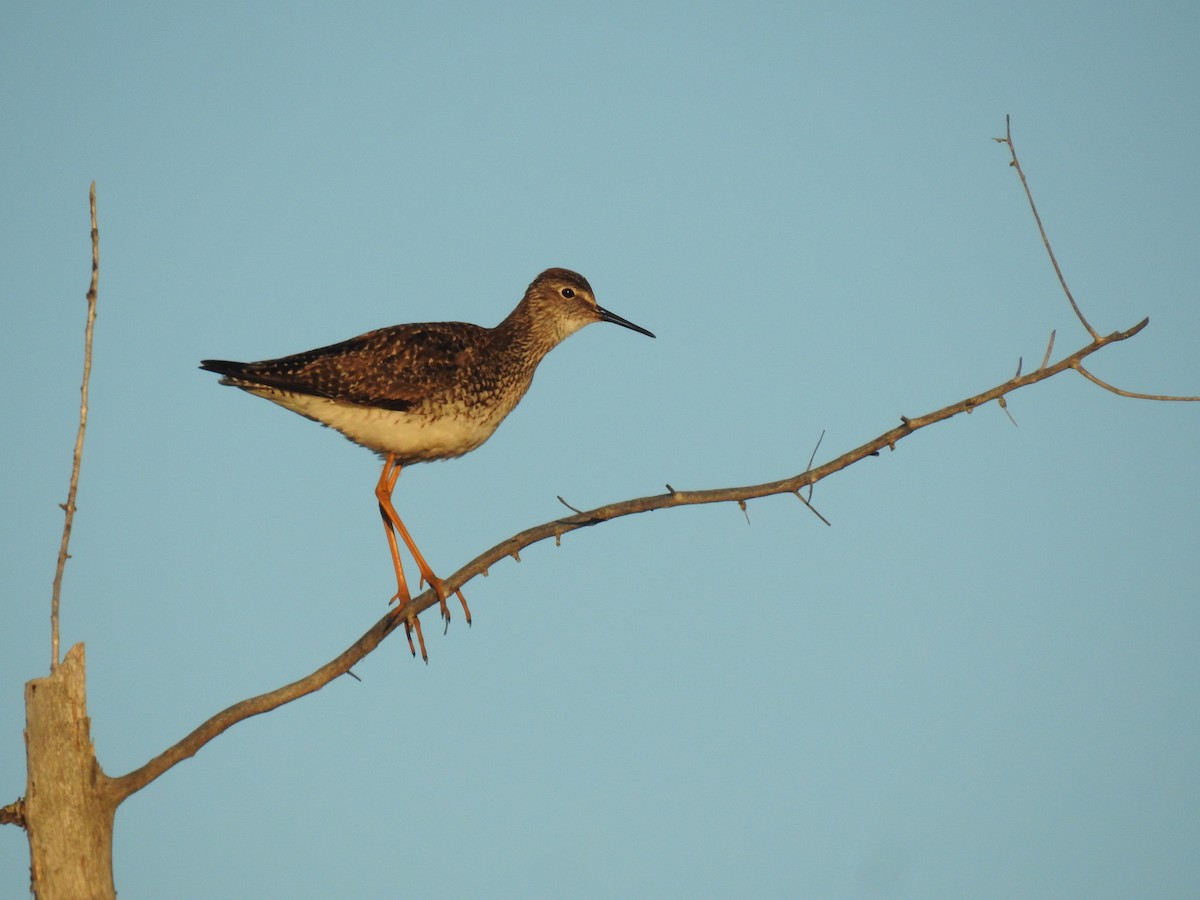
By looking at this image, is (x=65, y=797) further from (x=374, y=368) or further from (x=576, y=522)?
(x=374, y=368)

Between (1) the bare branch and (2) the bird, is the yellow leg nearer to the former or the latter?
(2) the bird

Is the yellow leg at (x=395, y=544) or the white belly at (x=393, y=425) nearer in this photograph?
the yellow leg at (x=395, y=544)

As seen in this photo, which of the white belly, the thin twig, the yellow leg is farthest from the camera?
the white belly

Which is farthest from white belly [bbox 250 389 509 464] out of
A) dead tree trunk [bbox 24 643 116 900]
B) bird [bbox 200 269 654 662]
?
dead tree trunk [bbox 24 643 116 900]

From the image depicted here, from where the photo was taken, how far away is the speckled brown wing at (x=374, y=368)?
10930 millimetres

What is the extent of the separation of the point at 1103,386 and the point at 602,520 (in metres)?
2.94

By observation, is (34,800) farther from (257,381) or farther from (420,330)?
(420,330)

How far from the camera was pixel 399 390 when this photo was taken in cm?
1137

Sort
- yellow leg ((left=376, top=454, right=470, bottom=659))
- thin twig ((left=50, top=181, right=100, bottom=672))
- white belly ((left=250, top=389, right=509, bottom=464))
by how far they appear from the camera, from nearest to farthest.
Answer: thin twig ((left=50, top=181, right=100, bottom=672)) < yellow leg ((left=376, top=454, right=470, bottom=659)) < white belly ((left=250, top=389, right=509, bottom=464))

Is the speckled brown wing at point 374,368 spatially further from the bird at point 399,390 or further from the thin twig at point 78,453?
the thin twig at point 78,453

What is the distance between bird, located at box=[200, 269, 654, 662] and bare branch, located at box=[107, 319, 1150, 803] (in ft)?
9.94

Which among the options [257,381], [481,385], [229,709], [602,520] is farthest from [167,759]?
[481,385]

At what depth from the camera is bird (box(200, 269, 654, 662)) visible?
36.2 feet

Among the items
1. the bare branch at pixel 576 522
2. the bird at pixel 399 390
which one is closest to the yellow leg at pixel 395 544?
the bird at pixel 399 390
